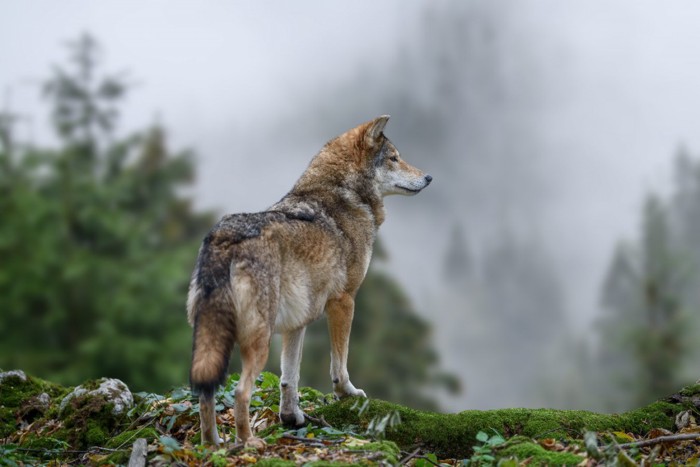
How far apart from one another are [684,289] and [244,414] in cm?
1900

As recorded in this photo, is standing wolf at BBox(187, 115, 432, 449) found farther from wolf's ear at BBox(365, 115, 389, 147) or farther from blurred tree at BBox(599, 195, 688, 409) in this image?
blurred tree at BBox(599, 195, 688, 409)

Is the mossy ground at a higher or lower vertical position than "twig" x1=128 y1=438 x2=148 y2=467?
higher

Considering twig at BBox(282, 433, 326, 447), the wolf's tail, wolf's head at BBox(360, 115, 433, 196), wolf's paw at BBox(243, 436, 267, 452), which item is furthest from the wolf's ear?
wolf's paw at BBox(243, 436, 267, 452)

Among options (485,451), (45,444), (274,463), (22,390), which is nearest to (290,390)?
(274,463)

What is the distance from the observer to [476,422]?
22.7 ft

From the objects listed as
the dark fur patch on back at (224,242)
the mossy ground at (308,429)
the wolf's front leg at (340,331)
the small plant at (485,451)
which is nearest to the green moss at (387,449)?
the mossy ground at (308,429)

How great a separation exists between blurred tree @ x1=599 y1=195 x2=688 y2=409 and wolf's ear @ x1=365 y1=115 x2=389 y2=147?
14.8m

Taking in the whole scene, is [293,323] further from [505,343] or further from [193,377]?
[505,343]

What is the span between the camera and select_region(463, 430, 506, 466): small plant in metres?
5.89

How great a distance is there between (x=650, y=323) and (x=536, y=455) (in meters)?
16.5

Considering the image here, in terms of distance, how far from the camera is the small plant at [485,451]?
5.89 meters

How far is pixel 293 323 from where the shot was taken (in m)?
6.46

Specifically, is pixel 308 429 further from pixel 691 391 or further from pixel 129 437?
pixel 691 391

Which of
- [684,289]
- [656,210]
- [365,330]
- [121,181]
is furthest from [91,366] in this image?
[656,210]
